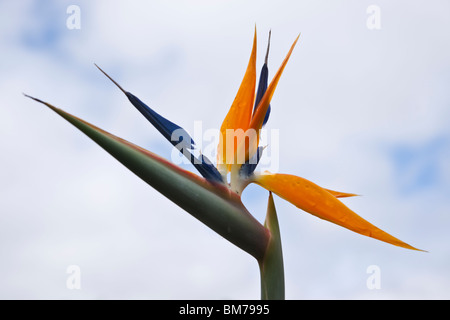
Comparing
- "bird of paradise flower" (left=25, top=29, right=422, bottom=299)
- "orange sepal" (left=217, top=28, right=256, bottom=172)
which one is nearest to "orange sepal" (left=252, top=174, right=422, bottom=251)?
"bird of paradise flower" (left=25, top=29, right=422, bottom=299)

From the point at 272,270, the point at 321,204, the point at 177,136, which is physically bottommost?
the point at 272,270

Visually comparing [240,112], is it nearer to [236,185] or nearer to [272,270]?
[236,185]

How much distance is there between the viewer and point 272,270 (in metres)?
0.98

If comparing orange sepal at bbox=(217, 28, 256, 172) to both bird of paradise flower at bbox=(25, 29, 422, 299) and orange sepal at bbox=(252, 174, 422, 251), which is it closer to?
bird of paradise flower at bbox=(25, 29, 422, 299)

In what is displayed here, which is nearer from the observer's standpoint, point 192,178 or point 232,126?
point 192,178

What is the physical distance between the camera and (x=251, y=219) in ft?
3.17

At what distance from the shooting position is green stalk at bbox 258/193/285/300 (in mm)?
975

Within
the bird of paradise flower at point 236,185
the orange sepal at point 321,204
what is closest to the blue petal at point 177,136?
the bird of paradise flower at point 236,185

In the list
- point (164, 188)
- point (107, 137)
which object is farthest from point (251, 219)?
point (107, 137)

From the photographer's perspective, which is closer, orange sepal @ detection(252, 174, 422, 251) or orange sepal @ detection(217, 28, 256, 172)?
orange sepal @ detection(252, 174, 422, 251)

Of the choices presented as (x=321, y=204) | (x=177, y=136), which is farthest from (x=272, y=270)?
(x=177, y=136)

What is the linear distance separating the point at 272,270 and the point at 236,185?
0.20 metres

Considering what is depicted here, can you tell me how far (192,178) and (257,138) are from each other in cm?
18
